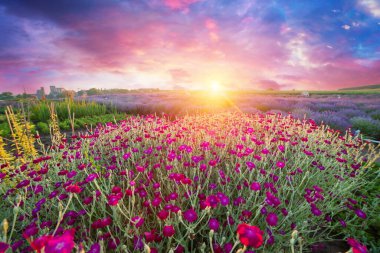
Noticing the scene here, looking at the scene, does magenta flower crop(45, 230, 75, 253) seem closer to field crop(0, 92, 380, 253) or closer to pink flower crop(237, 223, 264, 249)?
field crop(0, 92, 380, 253)

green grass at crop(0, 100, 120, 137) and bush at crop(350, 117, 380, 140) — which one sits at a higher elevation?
green grass at crop(0, 100, 120, 137)

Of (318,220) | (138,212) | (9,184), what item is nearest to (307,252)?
(318,220)

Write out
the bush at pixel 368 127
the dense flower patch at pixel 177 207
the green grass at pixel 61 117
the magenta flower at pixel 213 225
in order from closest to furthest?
the dense flower patch at pixel 177 207 < the magenta flower at pixel 213 225 < the green grass at pixel 61 117 < the bush at pixel 368 127

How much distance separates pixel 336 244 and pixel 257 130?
9.43 ft

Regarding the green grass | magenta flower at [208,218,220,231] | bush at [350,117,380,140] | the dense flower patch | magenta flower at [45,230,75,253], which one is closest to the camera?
magenta flower at [45,230,75,253]

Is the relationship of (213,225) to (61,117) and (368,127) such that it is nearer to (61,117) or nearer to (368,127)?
(368,127)

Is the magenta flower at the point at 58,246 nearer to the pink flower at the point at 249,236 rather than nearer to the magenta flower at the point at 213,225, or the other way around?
the pink flower at the point at 249,236

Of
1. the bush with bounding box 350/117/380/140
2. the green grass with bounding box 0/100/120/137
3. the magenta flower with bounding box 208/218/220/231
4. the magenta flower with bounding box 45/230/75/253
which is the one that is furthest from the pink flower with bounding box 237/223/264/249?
the bush with bounding box 350/117/380/140

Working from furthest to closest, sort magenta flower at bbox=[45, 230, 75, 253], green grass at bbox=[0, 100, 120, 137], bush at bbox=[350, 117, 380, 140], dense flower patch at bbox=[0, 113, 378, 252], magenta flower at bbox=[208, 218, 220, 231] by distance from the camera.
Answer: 1. bush at bbox=[350, 117, 380, 140]
2. green grass at bbox=[0, 100, 120, 137]
3. magenta flower at bbox=[208, 218, 220, 231]
4. dense flower patch at bbox=[0, 113, 378, 252]
5. magenta flower at bbox=[45, 230, 75, 253]

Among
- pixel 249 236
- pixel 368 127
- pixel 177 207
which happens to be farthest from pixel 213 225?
pixel 368 127

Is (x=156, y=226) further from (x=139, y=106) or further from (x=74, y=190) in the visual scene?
(x=139, y=106)

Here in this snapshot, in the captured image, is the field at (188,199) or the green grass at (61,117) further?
the green grass at (61,117)


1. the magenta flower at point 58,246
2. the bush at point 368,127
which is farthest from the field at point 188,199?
the bush at point 368,127

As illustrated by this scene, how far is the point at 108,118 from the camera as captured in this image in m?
10.4
